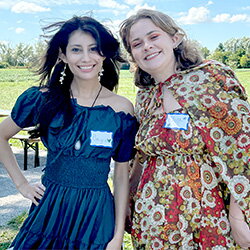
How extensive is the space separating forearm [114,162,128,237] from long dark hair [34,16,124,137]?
1.29ft

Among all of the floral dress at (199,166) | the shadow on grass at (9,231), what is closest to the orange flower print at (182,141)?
the floral dress at (199,166)

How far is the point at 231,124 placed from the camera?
5.33 ft

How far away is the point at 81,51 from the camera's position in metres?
1.89

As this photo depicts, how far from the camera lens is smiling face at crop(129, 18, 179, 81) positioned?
1800 mm

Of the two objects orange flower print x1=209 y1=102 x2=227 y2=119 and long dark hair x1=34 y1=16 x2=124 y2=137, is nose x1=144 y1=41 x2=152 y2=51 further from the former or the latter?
orange flower print x1=209 y1=102 x2=227 y2=119

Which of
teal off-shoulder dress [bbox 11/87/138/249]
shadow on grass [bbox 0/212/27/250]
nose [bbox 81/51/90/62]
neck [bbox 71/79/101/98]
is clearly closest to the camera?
teal off-shoulder dress [bbox 11/87/138/249]

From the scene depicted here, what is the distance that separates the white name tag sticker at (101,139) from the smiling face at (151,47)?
16.1 inches

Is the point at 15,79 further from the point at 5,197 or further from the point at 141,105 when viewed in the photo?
the point at 141,105

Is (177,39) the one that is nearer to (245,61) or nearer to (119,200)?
(119,200)

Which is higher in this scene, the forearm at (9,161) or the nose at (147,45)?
the nose at (147,45)

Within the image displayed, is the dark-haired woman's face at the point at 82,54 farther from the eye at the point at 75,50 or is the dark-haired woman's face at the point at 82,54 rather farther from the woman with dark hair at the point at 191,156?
the woman with dark hair at the point at 191,156

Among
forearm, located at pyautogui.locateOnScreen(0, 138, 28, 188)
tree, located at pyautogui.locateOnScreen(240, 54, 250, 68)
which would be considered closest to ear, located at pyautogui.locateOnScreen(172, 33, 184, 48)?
forearm, located at pyautogui.locateOnScreen(0, 138, 28, 188)

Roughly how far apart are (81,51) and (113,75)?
14.4 inches

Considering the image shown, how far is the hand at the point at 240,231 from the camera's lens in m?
1.63
